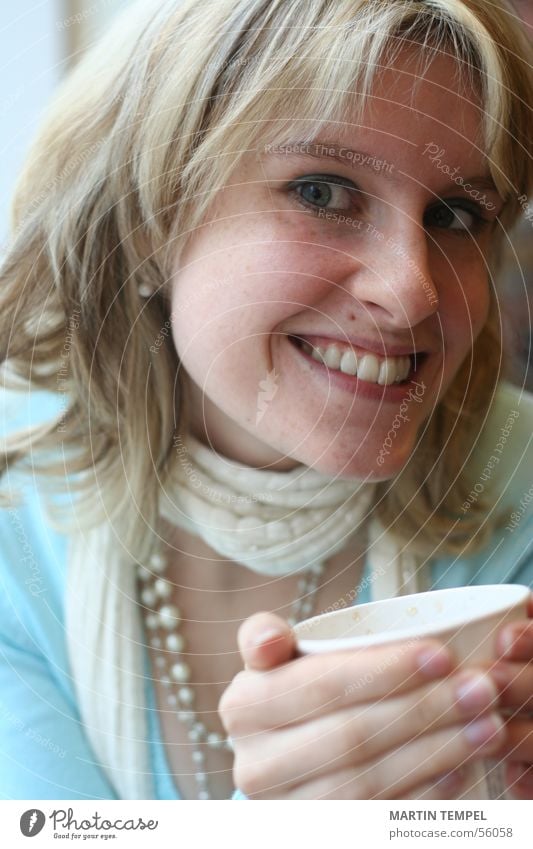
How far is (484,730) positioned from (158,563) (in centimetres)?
14

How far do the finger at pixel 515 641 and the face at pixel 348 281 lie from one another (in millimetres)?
78

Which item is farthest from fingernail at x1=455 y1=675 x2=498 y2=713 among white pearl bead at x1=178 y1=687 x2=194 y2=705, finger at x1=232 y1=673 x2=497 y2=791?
white pearl bead at x1=178 y1=687 x2=194 y2=705

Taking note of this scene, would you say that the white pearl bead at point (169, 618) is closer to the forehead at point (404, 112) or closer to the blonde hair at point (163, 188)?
the blonde hair at point (163, 188)

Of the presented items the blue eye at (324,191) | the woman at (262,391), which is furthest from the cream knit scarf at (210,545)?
the blue eye at (324,191)

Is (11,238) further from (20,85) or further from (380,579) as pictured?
(380,579)

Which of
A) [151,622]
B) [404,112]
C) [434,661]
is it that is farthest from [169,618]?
[404,112]

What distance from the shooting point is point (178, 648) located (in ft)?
1.13

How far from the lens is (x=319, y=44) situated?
300mm

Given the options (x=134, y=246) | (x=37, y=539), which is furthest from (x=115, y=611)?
(x=134, y=246)

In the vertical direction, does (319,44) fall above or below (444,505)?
above

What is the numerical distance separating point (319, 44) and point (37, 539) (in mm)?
221

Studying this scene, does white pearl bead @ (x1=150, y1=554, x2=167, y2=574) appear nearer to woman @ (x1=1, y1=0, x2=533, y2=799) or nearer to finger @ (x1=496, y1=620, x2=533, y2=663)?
woman @ (x1=1, y1=0, x2=533, y2=799)

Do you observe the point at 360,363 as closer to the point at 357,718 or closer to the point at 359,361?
the point at 359,361

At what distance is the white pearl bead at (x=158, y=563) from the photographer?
0.35 meters
